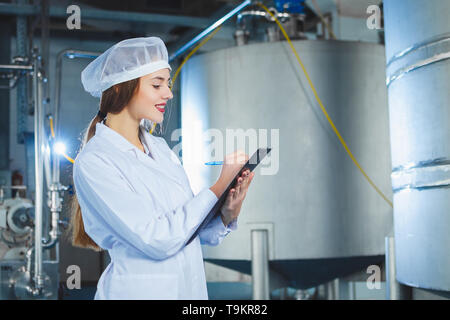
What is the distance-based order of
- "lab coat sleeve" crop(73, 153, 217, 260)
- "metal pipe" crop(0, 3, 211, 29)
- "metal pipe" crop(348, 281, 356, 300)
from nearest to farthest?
"lab coat sleeve" crop(73, 153, 217, 260), "metal pipe" crop(348, 281, 356, 300), "metal pipe" crop(0, 3, 211, 29)

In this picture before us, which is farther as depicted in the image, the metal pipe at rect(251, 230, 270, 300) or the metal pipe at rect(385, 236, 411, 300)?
the metal pipe at rect(251, 230, 270, 300)

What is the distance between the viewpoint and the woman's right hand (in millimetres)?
852

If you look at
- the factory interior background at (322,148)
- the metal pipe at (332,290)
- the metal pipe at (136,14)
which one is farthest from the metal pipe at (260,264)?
the metal pipe at (136,14)

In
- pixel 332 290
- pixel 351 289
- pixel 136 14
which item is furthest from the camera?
pixel 136 14

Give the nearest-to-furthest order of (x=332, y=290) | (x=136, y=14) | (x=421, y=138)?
(x=421, y=138) < (x=332, y=290) < (x=136, y=14)

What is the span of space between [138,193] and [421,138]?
104cm

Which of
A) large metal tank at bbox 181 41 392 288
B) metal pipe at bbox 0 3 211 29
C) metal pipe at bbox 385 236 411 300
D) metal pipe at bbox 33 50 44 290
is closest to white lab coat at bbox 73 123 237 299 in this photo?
metal pipe at bbox 385 236 411 300

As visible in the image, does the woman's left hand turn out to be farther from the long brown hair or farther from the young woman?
the long brown hair

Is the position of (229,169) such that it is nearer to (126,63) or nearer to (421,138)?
(126,63)

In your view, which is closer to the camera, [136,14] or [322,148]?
[322,148]

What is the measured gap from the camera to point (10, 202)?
3127 mm

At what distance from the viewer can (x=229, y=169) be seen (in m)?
0.86


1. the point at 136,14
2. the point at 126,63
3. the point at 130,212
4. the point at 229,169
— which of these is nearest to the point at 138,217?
the point at 130,212
